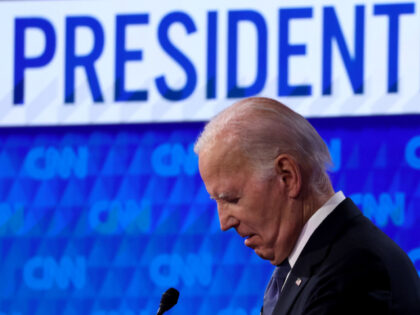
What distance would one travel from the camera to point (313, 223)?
4.43ft

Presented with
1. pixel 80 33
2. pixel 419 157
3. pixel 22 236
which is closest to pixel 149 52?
pixel 80 33

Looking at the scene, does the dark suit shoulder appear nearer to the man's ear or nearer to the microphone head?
the man's ear

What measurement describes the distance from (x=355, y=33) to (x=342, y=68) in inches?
5.9

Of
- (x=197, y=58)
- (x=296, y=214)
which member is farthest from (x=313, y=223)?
(x=197, y=58)

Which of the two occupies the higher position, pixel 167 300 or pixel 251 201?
pixel 251 201

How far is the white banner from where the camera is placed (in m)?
3.08

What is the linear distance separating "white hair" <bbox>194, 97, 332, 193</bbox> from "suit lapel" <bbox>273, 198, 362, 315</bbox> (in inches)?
2.4

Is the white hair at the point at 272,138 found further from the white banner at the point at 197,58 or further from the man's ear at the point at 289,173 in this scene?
the white banner at the point at 197,58

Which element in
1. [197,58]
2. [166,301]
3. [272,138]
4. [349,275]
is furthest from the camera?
[197,58]

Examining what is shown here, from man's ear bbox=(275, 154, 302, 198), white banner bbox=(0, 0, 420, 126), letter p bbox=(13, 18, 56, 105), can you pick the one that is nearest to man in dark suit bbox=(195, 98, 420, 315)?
man's ear bbox=(275, 154, 302, 198)

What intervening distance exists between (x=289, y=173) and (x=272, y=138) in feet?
0.22

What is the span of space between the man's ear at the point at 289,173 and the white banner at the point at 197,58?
5.84ft

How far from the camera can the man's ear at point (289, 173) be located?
Result: 51.7 inches

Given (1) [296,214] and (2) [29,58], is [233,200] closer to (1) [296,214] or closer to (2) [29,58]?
(1) [296,214]
